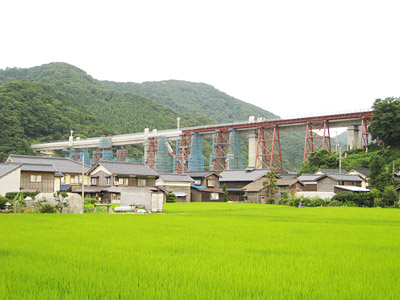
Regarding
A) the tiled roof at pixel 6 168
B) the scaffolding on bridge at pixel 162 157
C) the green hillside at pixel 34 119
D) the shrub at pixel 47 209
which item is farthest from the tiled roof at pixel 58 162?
the green hillside at pixel 34 119

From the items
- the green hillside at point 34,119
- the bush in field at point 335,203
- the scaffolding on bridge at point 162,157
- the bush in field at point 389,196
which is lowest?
the bush in field at point 335,203

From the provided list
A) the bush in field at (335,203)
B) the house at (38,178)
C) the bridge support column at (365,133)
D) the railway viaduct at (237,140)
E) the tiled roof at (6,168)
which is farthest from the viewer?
the railway viaduct at (237,140)

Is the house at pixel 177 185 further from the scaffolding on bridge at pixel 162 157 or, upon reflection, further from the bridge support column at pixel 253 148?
the scaffolding on bridge at pixel 162 157

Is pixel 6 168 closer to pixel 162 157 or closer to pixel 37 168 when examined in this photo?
pixel 37 168

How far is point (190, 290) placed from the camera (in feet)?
21.4

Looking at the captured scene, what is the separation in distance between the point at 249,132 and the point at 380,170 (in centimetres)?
3331

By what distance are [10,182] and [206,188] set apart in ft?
78.8

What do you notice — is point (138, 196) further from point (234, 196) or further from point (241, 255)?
point (234, 196)

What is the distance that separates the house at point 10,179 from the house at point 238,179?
2560 cm

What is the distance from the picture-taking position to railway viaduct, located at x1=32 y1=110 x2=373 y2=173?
6047 cm

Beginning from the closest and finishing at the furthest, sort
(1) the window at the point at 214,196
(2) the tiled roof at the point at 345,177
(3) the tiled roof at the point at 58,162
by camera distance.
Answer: (3) the tiled roof at the point at 58,162, (2) the tiled roof at the point at 345,177, (1) the window at the point at 214,196

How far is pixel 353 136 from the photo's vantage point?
202 feet

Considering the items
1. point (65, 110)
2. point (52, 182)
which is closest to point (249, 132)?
point (52, 182)

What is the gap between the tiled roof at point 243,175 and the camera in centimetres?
5447
